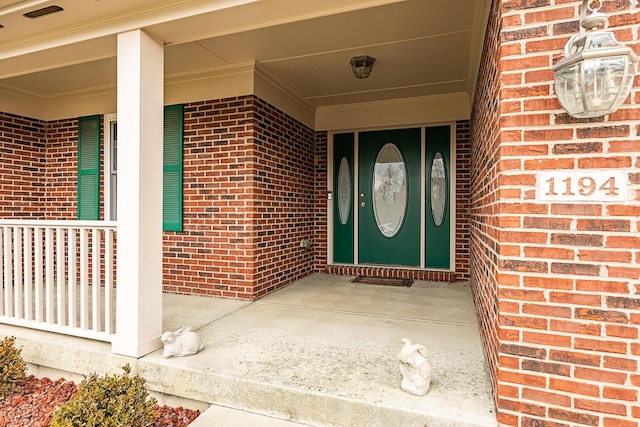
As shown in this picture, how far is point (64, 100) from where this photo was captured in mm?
4922

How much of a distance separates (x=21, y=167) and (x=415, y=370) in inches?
215

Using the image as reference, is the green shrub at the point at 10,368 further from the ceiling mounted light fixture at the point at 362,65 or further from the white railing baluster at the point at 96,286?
the ceiling mounted light fixture at the point at 362,65

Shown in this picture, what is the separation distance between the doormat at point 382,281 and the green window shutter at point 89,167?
3566mm

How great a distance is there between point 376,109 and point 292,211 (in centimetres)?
184

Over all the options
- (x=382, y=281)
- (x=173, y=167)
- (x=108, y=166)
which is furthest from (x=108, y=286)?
(x=382, y=281)

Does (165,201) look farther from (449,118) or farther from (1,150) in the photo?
(449,118)

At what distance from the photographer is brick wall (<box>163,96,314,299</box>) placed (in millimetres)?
3992

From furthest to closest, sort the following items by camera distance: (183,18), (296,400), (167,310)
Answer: (167,310) → (183,18) → (296,400)

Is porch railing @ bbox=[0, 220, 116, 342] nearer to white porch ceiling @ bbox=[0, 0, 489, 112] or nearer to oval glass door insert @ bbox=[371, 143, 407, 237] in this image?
white porch ceiling @ bbox=[0, 0, 489, 112]

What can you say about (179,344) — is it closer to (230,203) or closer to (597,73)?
(230,203)

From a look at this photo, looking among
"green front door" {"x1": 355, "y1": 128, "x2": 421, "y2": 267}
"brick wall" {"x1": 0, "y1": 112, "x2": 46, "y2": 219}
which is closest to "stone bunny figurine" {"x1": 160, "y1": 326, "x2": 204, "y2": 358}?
"green front door" {"x1": 355, "y1": 128, "x2": 421, "y2": 267}

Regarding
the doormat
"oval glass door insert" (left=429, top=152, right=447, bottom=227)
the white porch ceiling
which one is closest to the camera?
the white porch ceiling

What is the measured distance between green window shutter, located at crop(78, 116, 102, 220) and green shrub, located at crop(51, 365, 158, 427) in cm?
332

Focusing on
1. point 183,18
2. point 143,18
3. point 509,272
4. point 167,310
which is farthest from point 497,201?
point 167,310
